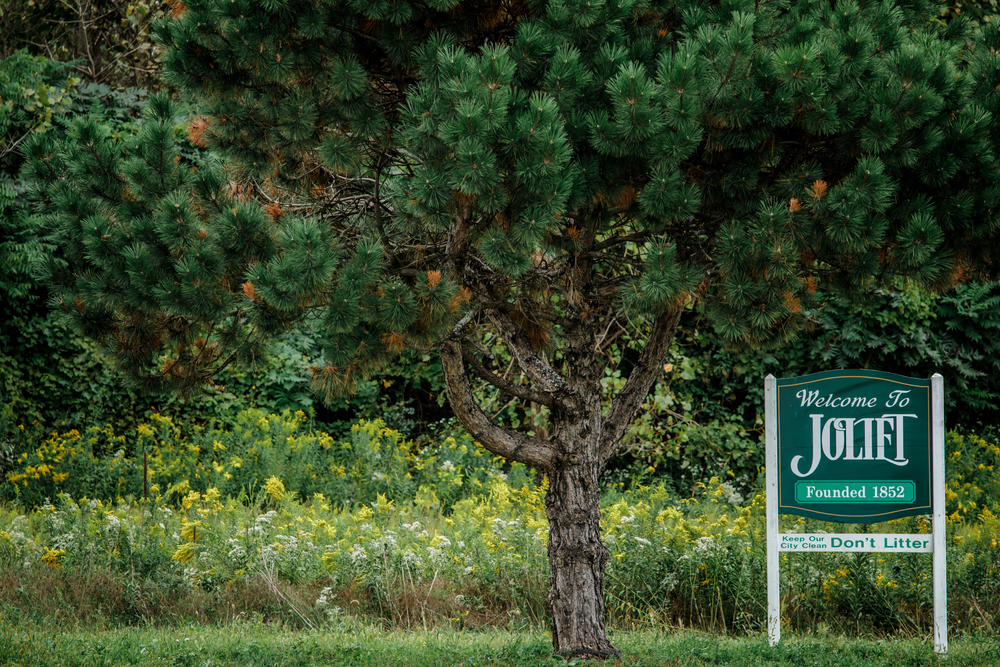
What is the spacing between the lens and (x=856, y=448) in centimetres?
477

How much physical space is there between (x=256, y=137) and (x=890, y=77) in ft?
8.57

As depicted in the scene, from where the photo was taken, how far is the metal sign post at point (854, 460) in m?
4.69

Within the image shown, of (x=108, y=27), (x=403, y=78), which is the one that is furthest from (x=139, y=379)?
(x=108, y=27)

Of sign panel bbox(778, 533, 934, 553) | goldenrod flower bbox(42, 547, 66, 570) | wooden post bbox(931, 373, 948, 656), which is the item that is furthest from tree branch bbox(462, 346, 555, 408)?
goldenrod flower bbox(42, 547, 66, 570)

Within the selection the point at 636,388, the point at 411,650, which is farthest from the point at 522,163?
the point at 411,650

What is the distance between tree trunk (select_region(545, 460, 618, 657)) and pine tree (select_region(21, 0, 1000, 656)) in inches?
39.1

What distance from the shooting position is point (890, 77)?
10.3 ft

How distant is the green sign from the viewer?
473 centimetres

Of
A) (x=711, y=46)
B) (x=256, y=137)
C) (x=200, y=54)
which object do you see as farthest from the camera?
(x=256, y=137)

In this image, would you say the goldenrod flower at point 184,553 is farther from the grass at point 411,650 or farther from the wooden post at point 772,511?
the wooden post at point 772,511

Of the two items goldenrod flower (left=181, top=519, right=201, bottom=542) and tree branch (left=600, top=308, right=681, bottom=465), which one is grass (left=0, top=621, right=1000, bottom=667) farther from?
tree branch (left=600, top=308, right=681, bottom=465)

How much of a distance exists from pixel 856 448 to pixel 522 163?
9.76 ft

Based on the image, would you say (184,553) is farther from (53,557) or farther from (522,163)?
(522,163)

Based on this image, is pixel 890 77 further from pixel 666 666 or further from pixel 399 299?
pixel 666 666
